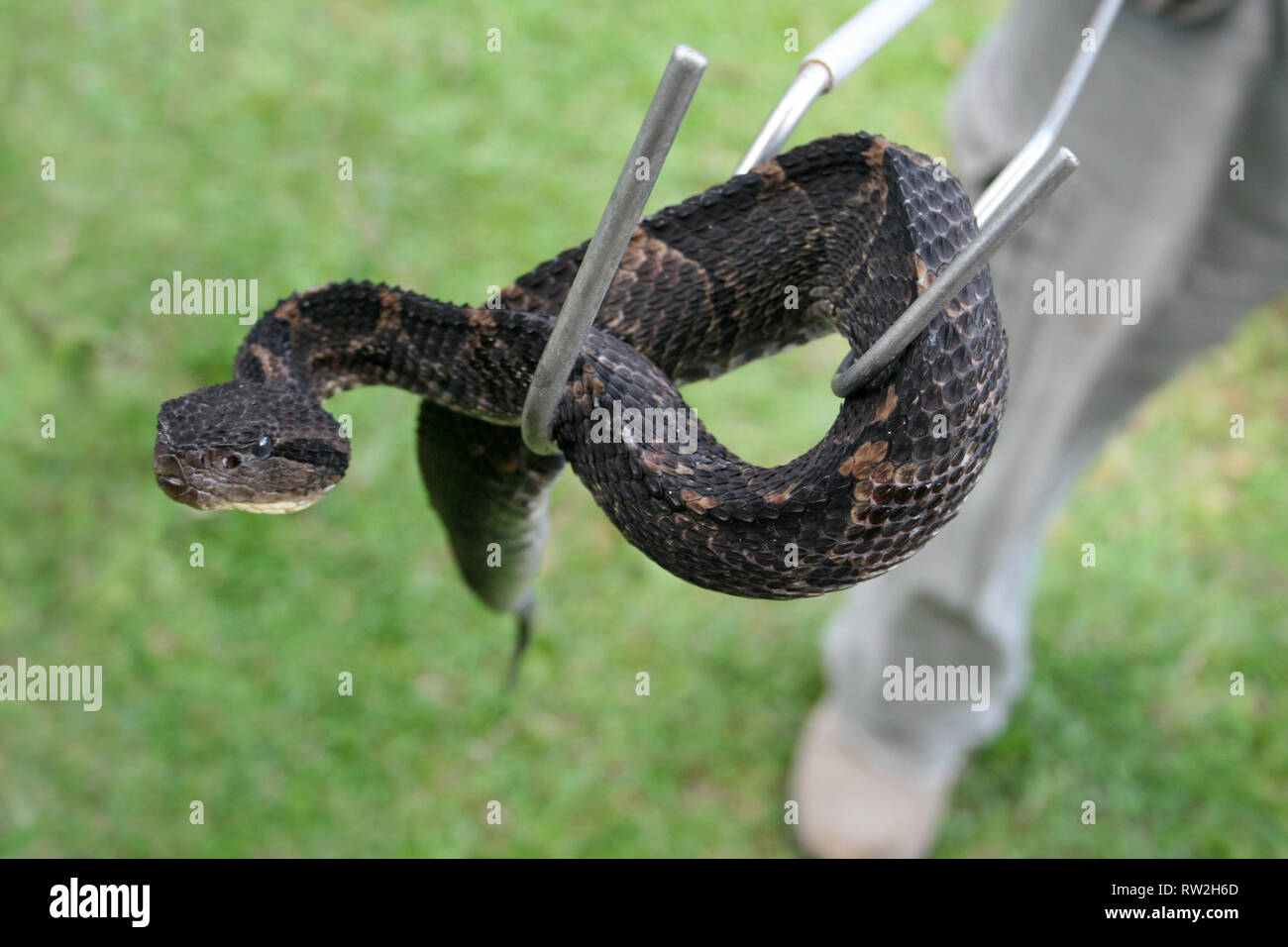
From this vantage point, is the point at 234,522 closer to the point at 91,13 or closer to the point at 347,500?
the point at 347,500

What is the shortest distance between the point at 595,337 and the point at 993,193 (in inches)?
19.7

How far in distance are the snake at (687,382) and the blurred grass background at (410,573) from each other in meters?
2.14

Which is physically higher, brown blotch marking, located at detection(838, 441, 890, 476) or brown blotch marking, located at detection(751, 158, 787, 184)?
brown blotch marking, located at detection(751, 158, 787, 184)

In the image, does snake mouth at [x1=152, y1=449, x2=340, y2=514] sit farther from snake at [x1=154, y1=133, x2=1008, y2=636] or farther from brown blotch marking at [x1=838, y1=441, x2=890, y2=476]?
brown blotch marking at [x1=838, y1=441, x2=890, y2=476]

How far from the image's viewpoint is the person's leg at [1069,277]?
252 centimetres

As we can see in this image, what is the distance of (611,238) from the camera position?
1072 millimetres

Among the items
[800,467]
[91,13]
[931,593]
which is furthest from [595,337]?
[91,13]

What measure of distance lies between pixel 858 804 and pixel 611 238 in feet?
10.3

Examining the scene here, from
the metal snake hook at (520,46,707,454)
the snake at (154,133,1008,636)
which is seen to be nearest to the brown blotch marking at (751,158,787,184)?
the snake at (154,133,1008,636)

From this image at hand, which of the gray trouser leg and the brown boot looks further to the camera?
the brown boot

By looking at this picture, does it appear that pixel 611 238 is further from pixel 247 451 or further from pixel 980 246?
pixel 247 451

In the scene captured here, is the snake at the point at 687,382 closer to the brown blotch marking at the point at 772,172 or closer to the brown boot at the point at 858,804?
the brown blotch marking at the point at 772,172

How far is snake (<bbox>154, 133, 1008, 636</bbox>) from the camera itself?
48.8 inches

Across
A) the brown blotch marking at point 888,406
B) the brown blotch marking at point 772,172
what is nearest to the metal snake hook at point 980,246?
the brown blotch marking at point 888,406
